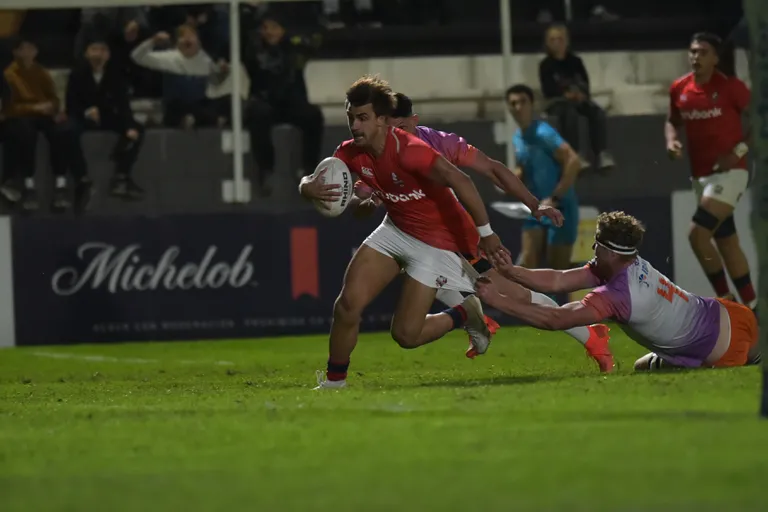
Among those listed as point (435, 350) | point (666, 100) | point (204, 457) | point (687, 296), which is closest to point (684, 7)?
point (666, 100)

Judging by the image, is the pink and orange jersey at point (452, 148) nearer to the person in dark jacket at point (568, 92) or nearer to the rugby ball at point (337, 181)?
the rugby ball at point (337, 181)

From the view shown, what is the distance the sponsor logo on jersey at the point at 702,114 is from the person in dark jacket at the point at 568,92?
3.28 m

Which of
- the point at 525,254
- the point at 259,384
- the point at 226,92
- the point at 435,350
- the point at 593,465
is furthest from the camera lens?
the point at 226,92

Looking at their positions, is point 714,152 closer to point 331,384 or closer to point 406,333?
point 406,333

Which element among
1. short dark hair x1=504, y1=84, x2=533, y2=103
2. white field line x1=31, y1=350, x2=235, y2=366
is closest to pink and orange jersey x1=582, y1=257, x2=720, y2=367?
white field line x1=31, y1=350, x2=235, y2=366

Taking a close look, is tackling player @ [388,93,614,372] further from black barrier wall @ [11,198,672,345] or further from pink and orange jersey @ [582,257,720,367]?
black barrier wall @ [11,198,672,345]

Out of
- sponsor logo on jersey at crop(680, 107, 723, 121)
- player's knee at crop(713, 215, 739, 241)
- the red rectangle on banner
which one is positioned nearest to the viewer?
sponsor logo on jersey at crop(680, 107, 723, 121)

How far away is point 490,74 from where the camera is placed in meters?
18.6

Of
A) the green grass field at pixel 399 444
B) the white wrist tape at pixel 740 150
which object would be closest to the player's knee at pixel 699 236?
the white wrist tape at pixel 740 150

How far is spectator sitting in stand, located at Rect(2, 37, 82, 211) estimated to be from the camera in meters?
16.5

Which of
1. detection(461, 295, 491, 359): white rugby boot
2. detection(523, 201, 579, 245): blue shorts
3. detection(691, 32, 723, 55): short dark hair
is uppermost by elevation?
detection(691, 32, 723, 55): short dark hair

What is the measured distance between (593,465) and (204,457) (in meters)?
1.53

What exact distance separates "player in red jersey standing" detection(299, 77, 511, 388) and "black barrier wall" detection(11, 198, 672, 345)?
17.8 ft

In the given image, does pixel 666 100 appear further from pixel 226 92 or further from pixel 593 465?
pixel 593 465
